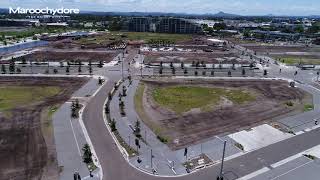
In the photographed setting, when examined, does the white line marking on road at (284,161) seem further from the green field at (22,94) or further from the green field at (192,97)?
the green field at (22,94)

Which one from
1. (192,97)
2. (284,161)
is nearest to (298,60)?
(192,97)

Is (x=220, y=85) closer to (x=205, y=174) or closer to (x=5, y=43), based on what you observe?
(x=205, y=174)

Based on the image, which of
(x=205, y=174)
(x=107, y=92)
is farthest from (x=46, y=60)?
(x=205, y=174)

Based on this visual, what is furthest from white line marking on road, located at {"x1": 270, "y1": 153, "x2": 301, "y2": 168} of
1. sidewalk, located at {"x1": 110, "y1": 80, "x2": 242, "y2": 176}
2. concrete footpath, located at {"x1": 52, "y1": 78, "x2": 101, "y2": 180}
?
concrete footpath, located at {"x1": 52, "y1": 78, "x2": 101, "y2": 180}

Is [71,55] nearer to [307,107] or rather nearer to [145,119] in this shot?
[145,119]

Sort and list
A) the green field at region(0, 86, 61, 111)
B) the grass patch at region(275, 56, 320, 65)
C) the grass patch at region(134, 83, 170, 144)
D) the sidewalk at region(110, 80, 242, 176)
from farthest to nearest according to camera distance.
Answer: the grass patch at region(275, 56, 320, 65) < the green field at region(0, 86, 61, 111) < the grass patch at region(134, 83, 170, 144) < the sidewalk at region(110, 80, 242, 176)

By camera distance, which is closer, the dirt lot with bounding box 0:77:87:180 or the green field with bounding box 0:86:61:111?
the dirt lot with bounding box 0:77:87:180

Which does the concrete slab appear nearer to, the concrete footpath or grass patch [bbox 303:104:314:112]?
grass patch [bbox 303:104:314:112]
